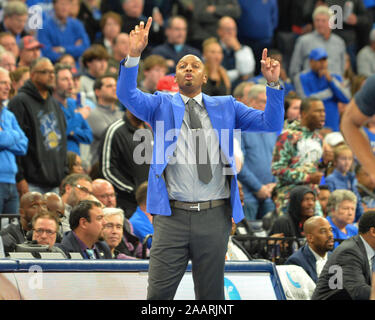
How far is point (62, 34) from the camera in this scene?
504 inches

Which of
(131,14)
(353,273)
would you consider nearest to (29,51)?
(131,14)

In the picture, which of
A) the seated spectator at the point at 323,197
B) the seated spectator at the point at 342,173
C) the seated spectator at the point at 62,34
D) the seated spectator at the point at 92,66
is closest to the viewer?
the seated spectator at the point at 323,197

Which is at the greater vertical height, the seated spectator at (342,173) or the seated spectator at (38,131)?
the seated spectator at (38,131)

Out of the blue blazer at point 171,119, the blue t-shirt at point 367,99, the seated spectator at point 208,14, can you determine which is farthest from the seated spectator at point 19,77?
the blue t-shirt at point 367,99

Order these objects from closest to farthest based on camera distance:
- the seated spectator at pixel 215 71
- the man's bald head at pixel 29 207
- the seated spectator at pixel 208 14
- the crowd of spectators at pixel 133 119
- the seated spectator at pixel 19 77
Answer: the man's bald head at pixel 29 207, the crowd of spectators at pixel 133 119, the seated spectator at pixel 19 77, the seated spectator at pixel 215 71, the seated spectator at pixel 208 14

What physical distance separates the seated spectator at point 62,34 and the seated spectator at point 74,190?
3.97 metres

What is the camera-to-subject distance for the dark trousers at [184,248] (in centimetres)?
527

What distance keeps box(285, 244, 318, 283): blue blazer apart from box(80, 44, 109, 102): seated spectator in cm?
456

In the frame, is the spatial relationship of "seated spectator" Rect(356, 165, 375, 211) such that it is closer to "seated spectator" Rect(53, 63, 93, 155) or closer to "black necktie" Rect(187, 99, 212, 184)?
"seated spectator" Rect(53, 63, 93, 155)

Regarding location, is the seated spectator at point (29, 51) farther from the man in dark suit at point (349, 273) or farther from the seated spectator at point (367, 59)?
the seated spectator at point (367, 59)

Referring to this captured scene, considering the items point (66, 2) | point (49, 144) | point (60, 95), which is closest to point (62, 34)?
point (66, 2)

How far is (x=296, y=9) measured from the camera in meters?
16.1

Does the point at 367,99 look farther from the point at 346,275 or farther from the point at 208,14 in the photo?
the point at 208,14

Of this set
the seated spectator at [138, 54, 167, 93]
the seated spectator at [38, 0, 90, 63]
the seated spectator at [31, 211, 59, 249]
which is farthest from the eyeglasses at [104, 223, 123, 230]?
the seated spectator at [38, 0, 90, 63]
